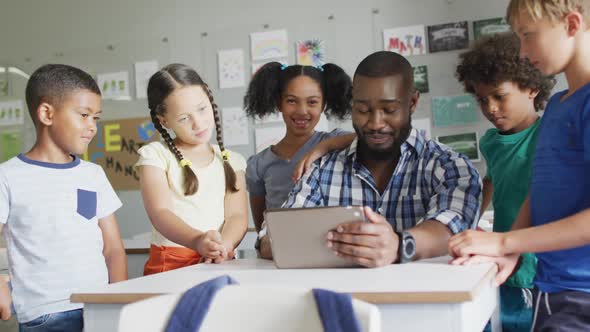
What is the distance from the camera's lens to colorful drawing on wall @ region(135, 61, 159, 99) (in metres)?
3.83

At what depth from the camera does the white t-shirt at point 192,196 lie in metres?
1.72

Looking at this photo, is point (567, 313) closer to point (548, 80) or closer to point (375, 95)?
point (375, 95)

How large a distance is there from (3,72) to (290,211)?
3700 millimetres

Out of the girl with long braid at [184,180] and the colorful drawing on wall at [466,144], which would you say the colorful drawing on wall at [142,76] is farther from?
the girl with long braid at [184,180]

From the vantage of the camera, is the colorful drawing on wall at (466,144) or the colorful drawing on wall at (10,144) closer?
the colorful drawing on wall at (466,144)

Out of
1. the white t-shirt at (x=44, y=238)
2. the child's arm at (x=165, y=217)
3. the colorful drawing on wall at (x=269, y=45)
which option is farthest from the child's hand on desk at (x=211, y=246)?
the colorful drawing on wall at (x=269, y=45)

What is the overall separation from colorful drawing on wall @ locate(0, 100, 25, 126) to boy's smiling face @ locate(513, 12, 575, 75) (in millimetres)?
3751

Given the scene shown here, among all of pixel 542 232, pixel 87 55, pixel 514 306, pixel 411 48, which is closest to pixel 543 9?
pixel 542 232

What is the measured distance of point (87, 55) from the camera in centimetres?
398

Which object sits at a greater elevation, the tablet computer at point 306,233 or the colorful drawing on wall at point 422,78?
the colorful drawing on wall at point 422,78

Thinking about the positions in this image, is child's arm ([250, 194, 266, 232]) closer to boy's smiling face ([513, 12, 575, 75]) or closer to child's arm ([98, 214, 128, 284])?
child's arm ([98, 214, 128, 284])

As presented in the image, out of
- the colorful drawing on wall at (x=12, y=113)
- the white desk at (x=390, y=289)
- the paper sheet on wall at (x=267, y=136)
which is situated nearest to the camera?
the white desk at (x=390, y=289)

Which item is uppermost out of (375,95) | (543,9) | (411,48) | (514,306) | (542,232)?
(411,48)

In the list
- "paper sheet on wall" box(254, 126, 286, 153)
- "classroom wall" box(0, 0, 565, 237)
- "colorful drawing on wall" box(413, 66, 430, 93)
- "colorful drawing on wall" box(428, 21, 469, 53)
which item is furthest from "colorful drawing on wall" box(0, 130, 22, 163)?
"colorful drawing on wall" box(428, 21, 469, 53)
